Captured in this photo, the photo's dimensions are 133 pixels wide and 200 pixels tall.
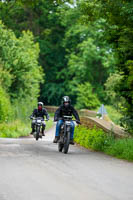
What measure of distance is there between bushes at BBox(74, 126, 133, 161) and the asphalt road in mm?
654

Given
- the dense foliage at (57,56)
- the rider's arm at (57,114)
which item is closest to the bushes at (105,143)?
the rider's arm at (57,114)

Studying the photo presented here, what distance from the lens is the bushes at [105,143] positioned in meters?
14.4

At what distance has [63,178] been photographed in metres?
9.74

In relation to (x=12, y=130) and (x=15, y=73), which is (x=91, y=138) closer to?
(x=12, y=130)

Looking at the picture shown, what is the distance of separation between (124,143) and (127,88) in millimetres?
3784

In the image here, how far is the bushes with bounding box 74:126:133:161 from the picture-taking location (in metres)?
14.4

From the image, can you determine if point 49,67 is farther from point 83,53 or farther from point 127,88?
point 127,88

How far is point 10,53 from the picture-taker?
40781mm

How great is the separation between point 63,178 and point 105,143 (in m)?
6.78

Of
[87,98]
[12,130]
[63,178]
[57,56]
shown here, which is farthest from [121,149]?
[57,56]

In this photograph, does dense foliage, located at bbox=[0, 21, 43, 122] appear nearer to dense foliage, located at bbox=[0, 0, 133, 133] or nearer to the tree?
dense foliage, located at bbox=[0, 0, 133, 133]

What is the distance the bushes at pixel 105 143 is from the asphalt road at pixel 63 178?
2.15 feet

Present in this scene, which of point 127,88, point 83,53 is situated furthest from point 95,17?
point 83,53

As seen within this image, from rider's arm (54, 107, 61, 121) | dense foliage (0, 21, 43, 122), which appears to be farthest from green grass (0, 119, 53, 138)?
rider's arm (54, 107, 61, 121)
